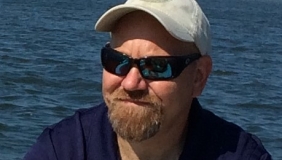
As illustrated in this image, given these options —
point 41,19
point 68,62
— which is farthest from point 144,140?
point 41,19

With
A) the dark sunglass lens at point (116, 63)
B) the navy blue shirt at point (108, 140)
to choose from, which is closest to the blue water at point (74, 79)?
the navy blue shirt at point (108, 140)

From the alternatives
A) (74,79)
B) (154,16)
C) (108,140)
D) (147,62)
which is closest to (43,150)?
(108,140)

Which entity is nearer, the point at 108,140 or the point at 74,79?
the point at 108,140

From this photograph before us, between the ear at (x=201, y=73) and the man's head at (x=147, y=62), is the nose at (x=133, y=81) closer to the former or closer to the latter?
the man's head at (x=147, y=62)

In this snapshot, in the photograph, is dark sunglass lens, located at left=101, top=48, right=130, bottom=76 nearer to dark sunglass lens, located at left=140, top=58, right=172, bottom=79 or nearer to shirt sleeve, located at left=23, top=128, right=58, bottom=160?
dark sunglass lens, located at left=140, top=58, right=172, bottom=79

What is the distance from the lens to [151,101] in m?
3.01

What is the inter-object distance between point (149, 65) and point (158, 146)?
0.34 metres

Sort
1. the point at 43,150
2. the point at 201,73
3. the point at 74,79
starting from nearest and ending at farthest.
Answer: the point at 43,150 → the point at 201,73 → the point at 74,79

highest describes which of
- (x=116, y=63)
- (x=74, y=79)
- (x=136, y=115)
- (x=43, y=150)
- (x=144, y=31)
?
(x=144, y=31)

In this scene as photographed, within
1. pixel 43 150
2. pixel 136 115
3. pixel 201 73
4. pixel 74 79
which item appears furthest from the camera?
pixel 74 79

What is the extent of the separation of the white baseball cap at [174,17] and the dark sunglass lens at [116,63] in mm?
99

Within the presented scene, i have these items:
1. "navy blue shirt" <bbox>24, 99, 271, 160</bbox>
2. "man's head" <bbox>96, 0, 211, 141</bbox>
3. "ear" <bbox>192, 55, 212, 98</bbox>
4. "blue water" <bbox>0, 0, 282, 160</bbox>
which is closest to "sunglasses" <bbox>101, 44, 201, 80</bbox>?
"man's head" <bbox>96, 0, 211, 141</bbox>

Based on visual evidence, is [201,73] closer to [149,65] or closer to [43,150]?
[149,65]

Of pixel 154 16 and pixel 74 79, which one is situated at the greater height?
pixel 154 16
